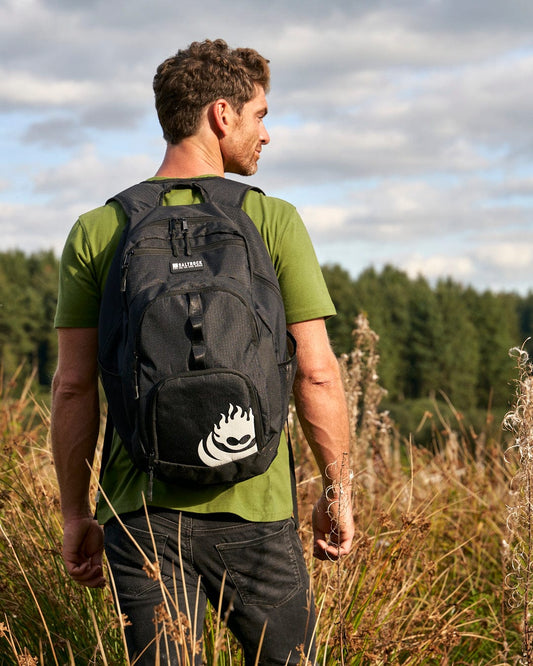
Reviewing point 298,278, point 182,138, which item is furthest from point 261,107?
point 298,278

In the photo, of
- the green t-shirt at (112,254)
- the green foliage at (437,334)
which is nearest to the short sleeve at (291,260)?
the green t-shirt at (112,254)

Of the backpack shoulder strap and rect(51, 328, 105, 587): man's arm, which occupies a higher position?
the backpack shoulder strap

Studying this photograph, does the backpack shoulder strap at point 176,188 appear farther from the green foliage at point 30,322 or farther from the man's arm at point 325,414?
the green foliage at point 30,322

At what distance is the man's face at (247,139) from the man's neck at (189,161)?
0.06 meters

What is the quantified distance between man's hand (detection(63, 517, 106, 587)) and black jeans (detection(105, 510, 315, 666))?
24 centimetres

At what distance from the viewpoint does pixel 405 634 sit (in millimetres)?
3334

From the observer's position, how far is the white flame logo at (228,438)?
1944 millimetres

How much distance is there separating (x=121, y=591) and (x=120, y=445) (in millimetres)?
380

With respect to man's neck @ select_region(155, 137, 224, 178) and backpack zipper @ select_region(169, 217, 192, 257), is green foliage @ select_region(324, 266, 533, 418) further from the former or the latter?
backpack zipper @ select_region(169, 217, 192, 257)

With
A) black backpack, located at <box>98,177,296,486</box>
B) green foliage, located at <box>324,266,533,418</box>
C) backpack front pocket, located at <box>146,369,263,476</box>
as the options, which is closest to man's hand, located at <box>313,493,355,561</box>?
black backpack, located at <box>98,177,296,486</box>

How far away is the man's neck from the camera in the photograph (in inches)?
91.7

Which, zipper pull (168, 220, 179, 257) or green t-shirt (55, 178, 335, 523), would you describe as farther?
green t-shirt (55, 178, 335, 523)

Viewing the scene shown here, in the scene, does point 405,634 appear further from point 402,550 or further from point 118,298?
point 118,298

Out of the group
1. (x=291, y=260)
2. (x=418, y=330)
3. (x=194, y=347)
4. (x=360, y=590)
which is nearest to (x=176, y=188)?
(x=291, y=260)
